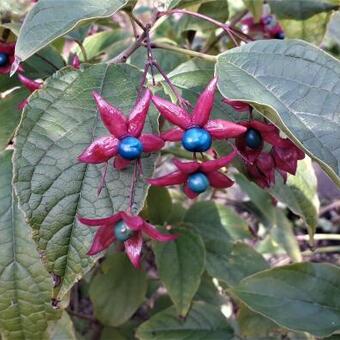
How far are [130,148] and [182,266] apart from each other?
50cm

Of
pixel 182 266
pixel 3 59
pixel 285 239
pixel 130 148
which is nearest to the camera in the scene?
pixel 130 148

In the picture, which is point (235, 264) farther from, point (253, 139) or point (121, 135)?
point (121, 135)

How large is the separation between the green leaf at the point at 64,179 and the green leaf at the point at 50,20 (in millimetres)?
98

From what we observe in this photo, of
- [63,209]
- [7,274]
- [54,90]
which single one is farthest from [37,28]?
[7,274]

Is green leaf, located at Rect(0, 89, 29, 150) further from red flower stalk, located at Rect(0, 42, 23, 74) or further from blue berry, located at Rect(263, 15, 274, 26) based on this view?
blue berry, located at Rect(263, 15, 274, 26)

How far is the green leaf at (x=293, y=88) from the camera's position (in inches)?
24.3

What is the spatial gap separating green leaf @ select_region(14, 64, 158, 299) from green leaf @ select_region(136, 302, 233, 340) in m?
0.45

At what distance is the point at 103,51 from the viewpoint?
118 cm

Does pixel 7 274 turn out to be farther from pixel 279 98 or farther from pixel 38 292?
pixel 279 98

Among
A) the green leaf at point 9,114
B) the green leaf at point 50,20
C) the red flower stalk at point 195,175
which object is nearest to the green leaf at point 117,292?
the green leaf at point 9,114

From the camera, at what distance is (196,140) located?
2.14 feet

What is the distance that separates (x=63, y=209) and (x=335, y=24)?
772 millimetres

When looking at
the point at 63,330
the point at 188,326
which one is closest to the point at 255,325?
the point at 188,326

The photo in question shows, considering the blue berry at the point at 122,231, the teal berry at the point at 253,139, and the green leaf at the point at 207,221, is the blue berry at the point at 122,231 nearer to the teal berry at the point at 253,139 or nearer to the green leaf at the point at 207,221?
the teal berry at the point at 253,139
